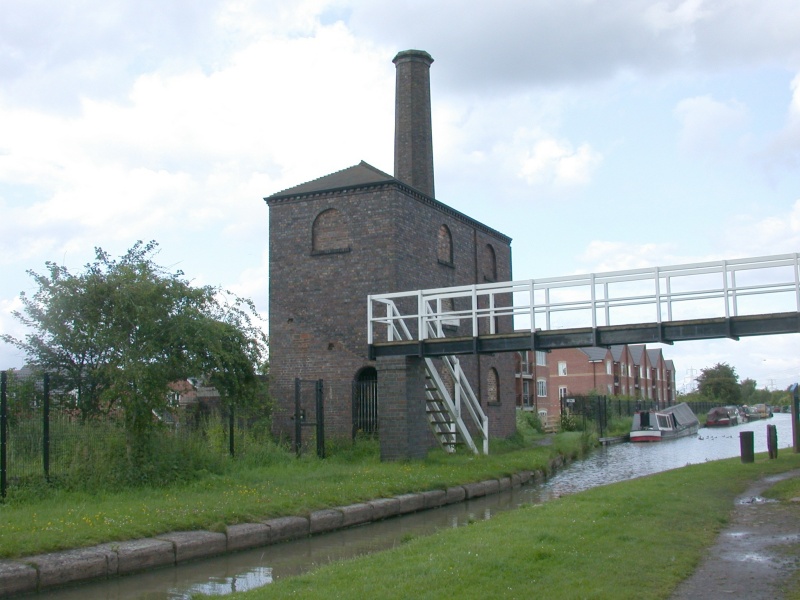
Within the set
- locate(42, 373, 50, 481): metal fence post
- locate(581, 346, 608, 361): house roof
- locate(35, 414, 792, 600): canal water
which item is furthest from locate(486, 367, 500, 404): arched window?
locate(581, 346, 608, 361): house roof

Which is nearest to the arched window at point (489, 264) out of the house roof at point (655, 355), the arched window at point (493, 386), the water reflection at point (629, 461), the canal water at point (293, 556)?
the arched window at point (493, 386)

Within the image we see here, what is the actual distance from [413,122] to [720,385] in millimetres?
76369

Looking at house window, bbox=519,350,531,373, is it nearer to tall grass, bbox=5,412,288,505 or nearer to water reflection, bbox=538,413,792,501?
water reflection, bbox=538,413,792,501

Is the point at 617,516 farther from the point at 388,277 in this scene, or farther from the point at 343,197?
the point at 343,197

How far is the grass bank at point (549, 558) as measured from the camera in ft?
23.0

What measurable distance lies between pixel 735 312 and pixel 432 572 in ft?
35.5

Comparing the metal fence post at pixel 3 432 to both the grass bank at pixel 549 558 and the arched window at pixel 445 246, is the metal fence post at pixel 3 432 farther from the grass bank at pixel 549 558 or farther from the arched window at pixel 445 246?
the arched window at pixel 445 246

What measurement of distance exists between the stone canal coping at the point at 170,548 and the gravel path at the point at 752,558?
544 cm

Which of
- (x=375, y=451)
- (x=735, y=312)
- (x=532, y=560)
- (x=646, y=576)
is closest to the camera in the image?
(x=646, y=576)

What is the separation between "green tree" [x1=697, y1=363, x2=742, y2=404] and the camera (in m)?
92.8

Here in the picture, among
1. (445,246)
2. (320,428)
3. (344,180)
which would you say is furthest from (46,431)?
(445,246)

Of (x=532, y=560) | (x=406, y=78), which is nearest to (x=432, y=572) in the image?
(x=532, y=560)

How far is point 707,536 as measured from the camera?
9.64 m

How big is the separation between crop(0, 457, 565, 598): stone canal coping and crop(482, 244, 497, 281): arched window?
44.3 ft
